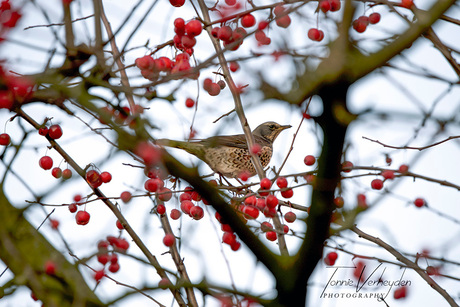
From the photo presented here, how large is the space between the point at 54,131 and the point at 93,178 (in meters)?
0.45

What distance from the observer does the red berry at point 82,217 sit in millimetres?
3834

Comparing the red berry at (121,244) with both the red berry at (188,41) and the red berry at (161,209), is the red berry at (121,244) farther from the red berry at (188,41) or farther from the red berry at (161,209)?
the red berry at (188,41)

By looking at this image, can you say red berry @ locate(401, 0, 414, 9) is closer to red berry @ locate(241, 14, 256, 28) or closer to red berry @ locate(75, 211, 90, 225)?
red berry @ locate(241, 14, 256, 28)

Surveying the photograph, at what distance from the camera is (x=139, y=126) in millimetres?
1901

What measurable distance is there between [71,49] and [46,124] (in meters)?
1.28

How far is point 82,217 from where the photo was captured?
3830 mm

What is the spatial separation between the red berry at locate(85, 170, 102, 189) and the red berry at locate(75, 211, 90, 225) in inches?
12.5

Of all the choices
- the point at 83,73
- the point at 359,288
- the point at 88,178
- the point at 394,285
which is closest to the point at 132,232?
the point at 88,178

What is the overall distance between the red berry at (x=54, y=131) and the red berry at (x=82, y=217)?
23.3 inches

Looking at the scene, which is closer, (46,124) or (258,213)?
(258,213)

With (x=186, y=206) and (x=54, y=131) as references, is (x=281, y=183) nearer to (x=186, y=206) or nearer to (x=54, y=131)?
(x=186, y=206)

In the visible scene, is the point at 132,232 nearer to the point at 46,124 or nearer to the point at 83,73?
the point at 46,124

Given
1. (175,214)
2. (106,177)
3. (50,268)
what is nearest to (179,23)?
(106,177)

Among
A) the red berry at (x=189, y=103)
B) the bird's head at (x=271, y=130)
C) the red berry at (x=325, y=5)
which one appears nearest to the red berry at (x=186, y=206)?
the red berry at (x=189, y=103)
